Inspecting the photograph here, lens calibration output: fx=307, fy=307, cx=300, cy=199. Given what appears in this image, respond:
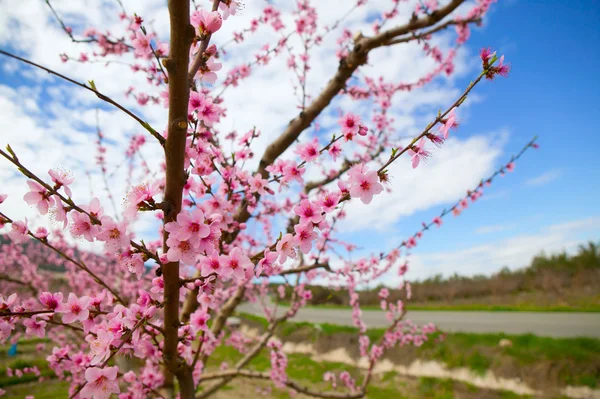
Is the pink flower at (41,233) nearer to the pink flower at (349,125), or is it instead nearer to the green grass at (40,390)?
the pink flower at (349,125)

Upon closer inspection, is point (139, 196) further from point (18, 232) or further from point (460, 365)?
point (460, 365)

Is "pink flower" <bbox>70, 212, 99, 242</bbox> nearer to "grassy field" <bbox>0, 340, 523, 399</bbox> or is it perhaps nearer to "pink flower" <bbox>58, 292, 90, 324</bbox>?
"pink flower" <bbox>58, 292, 90, 324</bbox>

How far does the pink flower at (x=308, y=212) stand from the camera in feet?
4.03

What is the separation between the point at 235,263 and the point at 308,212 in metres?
0.36

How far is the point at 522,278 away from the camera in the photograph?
663 inches

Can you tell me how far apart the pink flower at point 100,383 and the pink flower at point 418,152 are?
143 cm

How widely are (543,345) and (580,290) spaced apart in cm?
1073

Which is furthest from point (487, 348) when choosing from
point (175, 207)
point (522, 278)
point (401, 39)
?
point (522, 278)

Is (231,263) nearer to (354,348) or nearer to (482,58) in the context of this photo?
(482,58)

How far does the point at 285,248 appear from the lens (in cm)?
125

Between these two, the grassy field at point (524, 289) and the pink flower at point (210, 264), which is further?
the grassy field at point (524, 289)

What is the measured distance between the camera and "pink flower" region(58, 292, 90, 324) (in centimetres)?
136

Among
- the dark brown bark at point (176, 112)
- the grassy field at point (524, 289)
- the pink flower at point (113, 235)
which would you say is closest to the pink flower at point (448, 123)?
the dark brown bark at point (176, 112)

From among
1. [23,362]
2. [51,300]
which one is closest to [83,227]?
[51,300]
